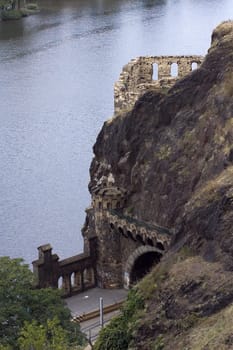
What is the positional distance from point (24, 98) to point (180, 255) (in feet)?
141

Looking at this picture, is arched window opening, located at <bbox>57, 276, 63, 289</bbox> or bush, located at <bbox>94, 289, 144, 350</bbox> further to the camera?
arched window opening, located at <bbox>57, 276, 63, 289</bbox>

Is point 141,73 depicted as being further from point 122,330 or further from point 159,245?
point 122,330

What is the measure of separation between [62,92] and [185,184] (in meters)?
33.7

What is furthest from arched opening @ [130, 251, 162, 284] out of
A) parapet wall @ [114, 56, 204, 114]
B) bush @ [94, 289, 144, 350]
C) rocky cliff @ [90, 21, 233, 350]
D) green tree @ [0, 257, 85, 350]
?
bush @ [94, 289, 144, 350]

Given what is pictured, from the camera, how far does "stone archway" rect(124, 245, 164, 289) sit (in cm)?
3996

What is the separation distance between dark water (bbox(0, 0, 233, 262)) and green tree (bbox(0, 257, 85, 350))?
1428cm

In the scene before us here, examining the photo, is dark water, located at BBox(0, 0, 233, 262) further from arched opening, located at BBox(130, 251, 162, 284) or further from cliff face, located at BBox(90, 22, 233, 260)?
cliff face, located at BBox(90, 22, 233, 260)

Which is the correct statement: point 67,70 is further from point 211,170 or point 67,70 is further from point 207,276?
point 207,276

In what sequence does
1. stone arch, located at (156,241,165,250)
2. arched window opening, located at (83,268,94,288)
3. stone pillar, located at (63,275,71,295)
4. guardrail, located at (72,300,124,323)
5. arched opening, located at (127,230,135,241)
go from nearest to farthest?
guardrail, located at (72,300,124,323) → stone arch, located at (156,241,165,250) → arched opening, located at (127,230,135,241) → stone pillar, located at (63,275,71,295) → arched window opening, located at (83,268,94,288)

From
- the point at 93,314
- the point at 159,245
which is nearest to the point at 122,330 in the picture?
the point at 93,314

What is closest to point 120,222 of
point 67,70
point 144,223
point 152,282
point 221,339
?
point 144,223

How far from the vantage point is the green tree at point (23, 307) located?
93.8 ft

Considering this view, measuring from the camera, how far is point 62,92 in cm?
6981

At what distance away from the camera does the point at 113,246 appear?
41.7 m
